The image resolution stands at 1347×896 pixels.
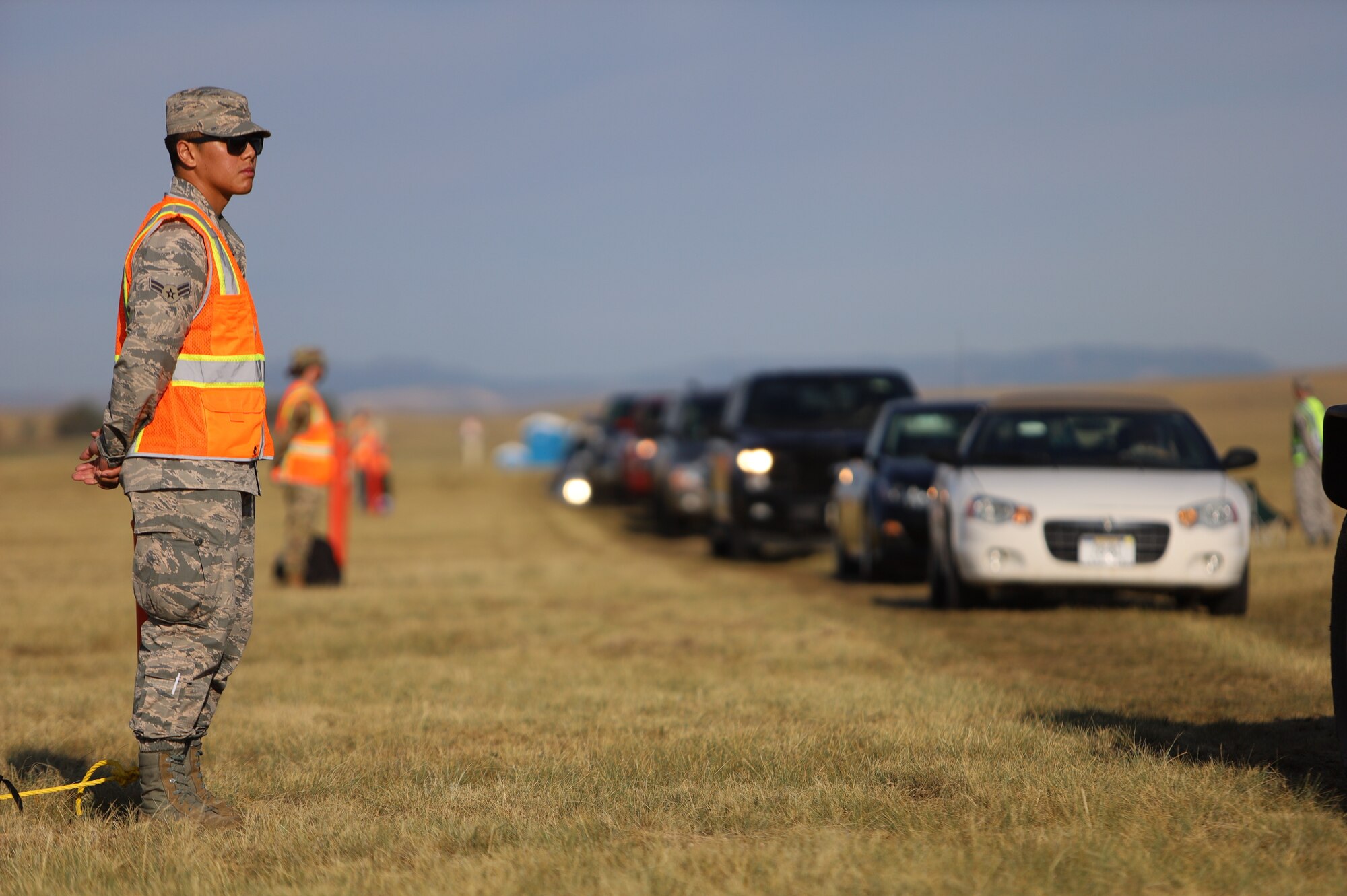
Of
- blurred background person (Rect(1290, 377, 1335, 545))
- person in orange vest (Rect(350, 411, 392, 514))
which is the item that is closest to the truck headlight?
person in orange vest (Rect(350, 411, 392, 514))

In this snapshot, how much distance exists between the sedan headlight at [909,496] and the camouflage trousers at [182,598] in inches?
404

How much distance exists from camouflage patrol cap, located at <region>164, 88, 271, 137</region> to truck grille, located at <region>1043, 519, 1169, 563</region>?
7.49 metres

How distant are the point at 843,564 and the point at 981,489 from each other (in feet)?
15.9

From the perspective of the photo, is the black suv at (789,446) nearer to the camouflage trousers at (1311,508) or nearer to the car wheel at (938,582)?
the camouflage trousers at (1311,508)

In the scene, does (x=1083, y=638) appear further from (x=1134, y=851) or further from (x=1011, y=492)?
(x=1134, y=851)

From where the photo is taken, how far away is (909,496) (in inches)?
591

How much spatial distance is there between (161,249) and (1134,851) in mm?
3334

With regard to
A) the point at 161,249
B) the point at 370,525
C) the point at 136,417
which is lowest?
the point at 370,525

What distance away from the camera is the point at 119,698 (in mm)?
8625

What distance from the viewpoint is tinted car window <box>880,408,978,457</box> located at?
1609 cm

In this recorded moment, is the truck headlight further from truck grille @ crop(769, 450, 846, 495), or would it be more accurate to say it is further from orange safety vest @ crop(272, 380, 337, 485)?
orange safety vest @ crop(272, 380, 337, 485)

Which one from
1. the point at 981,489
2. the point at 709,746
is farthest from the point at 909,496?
the point at 709,746

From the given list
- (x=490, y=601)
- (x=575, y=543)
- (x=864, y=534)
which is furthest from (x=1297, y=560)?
(x=575, y=543)

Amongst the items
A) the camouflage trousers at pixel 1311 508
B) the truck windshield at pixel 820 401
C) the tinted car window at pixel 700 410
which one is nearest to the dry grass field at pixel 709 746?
the camouflage trousers at pixel 1311 508
